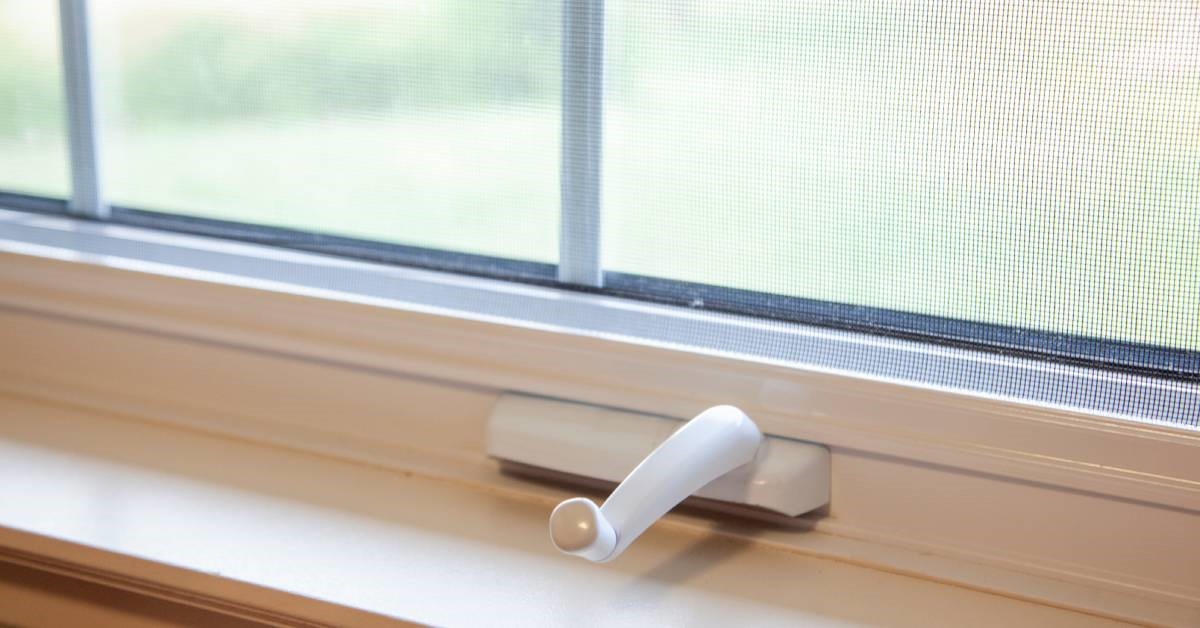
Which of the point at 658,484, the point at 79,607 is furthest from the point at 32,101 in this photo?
the point at 658,484

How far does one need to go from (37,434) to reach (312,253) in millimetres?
256

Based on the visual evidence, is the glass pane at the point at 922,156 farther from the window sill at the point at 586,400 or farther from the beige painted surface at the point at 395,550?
the beige painted surface at the point at 395,550

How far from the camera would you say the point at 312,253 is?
0.97m

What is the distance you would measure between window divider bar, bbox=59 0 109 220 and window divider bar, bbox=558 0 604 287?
46cm

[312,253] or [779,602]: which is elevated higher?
[312,253]

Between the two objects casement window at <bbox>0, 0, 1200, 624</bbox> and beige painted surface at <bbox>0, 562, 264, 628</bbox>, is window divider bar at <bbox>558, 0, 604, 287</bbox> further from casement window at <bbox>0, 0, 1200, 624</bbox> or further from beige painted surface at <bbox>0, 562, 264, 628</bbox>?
beige painted surface at <bbox>0, 562, 264, 628</bbox>

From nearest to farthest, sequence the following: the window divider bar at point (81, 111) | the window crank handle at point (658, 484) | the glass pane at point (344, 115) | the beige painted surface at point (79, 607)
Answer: the window crank handle at point (658, 484), the beige painted surface at point (79, 607), the glass pane at point (344, 115), the window divider bar at point (81, 111)

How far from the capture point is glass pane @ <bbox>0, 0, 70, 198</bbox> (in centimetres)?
105

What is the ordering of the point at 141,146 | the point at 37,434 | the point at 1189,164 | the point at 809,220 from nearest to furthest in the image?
the point at 1189,164, the point at 809,220, the point at 37,434, the point at 141,146

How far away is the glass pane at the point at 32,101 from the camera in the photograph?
1.05 meters

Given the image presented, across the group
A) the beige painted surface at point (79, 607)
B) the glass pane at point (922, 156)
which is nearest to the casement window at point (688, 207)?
the glass pane at point (922, 156)

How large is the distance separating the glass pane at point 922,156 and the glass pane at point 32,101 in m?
0.54

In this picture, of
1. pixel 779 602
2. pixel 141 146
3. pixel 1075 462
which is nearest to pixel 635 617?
pixel 779 602

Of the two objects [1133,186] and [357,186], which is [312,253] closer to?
[357,186]
